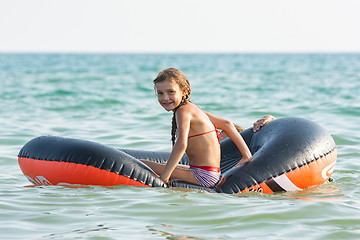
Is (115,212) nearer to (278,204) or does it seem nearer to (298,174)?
(278,204)

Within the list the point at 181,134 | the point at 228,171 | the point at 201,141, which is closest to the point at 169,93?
the point at 181,134

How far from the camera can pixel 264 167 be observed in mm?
4293

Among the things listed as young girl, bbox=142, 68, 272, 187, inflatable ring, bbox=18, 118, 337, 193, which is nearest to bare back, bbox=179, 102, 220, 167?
young girl, bbox=142, 68, 272, 187

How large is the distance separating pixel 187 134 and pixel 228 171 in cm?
57

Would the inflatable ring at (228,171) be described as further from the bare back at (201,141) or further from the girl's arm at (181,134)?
the girl's arm at (181,134)

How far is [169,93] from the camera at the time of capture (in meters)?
4.04

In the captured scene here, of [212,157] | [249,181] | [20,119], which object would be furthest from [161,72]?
[20,119]

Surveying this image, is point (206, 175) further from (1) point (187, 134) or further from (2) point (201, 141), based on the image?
(1) point (187, 134)

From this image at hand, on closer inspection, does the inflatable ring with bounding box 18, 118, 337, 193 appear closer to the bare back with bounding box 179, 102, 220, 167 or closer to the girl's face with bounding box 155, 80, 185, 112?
the bare back with bounding box 179, 102, 220, 167

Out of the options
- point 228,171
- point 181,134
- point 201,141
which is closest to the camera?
point 181,134

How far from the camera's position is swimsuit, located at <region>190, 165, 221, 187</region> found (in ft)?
13.8

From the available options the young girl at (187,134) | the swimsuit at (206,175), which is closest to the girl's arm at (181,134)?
the young girl at (187,134)

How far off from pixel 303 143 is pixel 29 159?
2.22 m

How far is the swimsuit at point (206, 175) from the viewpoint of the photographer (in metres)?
4.19
